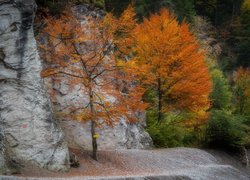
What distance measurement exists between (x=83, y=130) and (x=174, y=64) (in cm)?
808

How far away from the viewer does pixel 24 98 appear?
58.4 feet

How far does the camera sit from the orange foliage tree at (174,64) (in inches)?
1065

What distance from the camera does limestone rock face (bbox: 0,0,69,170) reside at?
1722 centimetres

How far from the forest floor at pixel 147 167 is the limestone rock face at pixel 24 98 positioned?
3.02 ft

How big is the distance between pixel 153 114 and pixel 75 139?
901 centimetres

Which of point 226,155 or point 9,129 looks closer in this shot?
point 9,129

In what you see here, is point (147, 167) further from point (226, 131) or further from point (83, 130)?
point (226, 131)

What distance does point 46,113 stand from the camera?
59.8 ft

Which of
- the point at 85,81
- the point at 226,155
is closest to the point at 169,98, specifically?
the point at 226,155

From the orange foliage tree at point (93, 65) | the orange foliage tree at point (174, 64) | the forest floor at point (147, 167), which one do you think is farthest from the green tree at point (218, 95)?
the orange foliage tree at point (93, 65)

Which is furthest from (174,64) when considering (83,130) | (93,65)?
(93,65)

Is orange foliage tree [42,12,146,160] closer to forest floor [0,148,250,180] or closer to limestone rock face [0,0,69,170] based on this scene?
forest floor [0,148,250,180]

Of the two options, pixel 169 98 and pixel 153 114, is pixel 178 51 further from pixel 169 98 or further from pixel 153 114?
pixel 153 114

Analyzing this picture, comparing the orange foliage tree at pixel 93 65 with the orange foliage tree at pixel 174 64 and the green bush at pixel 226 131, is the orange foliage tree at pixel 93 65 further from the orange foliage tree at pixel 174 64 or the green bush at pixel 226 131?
the green bush at pixel 226 131
